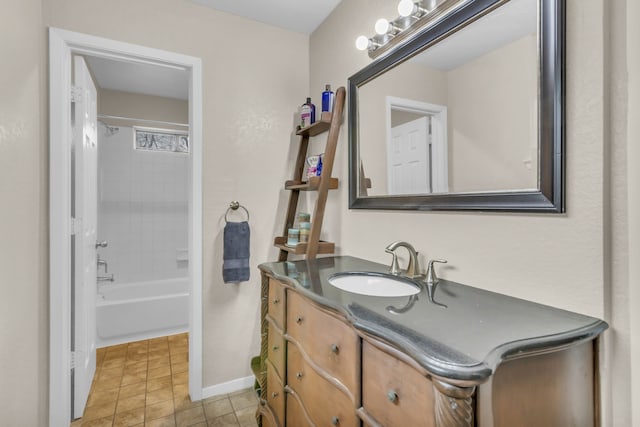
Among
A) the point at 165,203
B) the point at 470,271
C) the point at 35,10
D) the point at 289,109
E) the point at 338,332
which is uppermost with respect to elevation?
the point at 35,10

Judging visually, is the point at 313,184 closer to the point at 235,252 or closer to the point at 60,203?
the point at 235,252

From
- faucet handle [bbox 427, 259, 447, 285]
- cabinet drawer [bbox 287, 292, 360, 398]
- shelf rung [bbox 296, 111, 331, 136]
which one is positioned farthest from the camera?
shelf rung [bbox 296, 111, 331, 136]

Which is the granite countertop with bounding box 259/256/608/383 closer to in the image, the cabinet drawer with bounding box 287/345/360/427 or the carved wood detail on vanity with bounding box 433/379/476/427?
the carved wood detail on vanity with bounding box 433/379/476/427

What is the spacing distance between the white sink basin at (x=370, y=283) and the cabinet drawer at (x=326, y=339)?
0.60 feet

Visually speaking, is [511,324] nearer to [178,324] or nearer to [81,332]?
[81,332]

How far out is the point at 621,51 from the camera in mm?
770

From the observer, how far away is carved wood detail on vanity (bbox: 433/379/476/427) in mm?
581

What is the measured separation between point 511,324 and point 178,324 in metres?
2.99

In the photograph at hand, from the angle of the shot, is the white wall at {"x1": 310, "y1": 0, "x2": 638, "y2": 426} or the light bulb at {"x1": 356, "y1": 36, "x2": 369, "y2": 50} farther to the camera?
the light bulb at {"x1": 356, "y1": 36, "x2": 369, "y2": 50}

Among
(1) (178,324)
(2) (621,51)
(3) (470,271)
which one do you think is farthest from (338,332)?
(1) (178,324)

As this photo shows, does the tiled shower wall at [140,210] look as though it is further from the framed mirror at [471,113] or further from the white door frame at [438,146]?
the white door frame at [438,146]

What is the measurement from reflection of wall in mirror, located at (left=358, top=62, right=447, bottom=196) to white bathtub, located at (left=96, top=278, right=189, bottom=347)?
235cm

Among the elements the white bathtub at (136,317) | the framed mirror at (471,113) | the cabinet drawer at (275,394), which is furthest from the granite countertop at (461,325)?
the white bathtub at (136,317)

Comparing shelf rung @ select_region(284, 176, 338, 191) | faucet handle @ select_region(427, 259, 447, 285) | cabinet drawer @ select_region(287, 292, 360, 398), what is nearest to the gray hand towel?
shelf rung @ select_region(284, 176, 338, 191)
